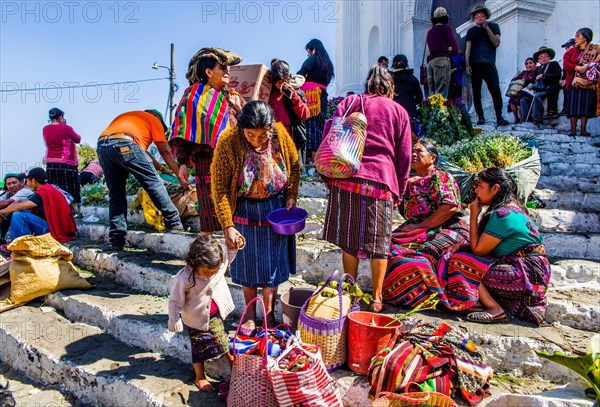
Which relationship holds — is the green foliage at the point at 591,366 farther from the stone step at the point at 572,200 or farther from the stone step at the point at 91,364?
the stone step at the point at 572,200

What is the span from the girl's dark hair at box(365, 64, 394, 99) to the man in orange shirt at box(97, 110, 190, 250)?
6.94ft

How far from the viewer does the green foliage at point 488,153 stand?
552cm

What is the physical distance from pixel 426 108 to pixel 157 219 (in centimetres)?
478

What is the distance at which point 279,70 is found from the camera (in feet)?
15.2

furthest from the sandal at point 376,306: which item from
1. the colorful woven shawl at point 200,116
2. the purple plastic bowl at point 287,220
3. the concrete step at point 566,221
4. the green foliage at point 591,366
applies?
the concrete step at point 566,221

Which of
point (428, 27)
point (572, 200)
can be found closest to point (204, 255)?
point (572, 200)

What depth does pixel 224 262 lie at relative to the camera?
299 cm

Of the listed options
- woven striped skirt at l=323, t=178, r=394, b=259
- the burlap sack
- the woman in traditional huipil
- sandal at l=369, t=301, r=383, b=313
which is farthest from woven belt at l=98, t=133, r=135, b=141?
sandal at l=369, t=301, r=383, b=313

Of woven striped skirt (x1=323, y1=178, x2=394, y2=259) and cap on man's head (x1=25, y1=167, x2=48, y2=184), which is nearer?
woven striped skirt (x1=323, y1=178, x2=394, y2=259)

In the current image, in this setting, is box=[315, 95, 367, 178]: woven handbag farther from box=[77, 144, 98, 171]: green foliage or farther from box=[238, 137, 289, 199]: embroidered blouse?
box=[77, 144, 98, 171]: green foliage

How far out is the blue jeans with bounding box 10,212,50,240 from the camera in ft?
18.7

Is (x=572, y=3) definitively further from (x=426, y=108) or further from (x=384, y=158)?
(x=384, y=158)

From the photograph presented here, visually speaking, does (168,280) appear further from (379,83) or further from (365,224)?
(379,83)

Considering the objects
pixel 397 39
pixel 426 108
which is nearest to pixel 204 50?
pixel 426 108
